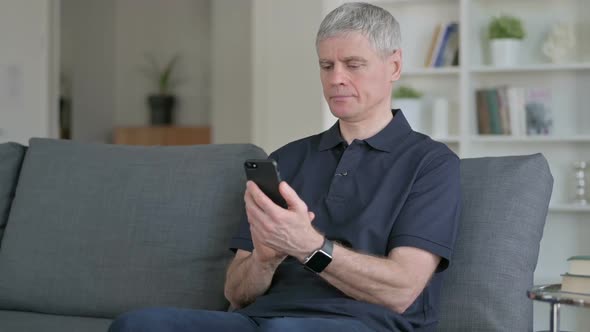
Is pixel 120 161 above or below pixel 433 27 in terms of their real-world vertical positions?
below

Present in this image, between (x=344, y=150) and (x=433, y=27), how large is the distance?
8.72 feet

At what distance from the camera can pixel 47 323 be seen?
7.27 feet

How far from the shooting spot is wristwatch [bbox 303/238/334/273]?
5.50ft

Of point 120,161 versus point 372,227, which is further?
point 120,161

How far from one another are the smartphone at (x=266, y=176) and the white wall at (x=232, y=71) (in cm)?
541

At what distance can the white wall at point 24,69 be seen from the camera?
5.57 meters

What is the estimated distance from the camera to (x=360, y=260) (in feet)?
5.62

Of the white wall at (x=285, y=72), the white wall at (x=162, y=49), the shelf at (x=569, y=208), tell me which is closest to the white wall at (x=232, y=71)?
the white wall at (x=162, y=49)

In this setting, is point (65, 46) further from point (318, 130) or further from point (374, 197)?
point (374, 197)

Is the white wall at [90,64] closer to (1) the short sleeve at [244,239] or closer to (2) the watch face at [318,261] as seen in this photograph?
(1) the short sleeve at [244,239]

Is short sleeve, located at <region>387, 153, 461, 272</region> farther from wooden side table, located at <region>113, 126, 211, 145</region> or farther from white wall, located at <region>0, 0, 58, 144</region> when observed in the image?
wooden side table, located at <region>113, 126, 211, 145</region>

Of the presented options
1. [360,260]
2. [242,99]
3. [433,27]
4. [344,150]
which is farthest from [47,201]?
[242,99]

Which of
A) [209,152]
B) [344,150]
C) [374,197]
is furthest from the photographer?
[209,152]

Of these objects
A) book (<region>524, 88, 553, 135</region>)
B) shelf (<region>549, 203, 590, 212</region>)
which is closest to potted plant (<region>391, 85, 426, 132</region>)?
book (<region>524, 88, 553, 135</region>)
